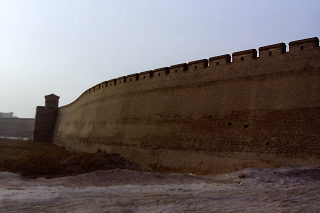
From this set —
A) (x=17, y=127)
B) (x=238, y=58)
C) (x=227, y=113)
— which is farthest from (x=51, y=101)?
(x=238, y=58)

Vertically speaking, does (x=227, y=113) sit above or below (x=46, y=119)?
below

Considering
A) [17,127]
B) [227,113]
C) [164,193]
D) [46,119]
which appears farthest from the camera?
[17,127]

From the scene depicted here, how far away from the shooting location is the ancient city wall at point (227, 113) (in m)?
8.12

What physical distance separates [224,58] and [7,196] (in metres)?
9.00

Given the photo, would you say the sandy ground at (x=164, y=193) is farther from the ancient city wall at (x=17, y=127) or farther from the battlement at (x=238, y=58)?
the ancient city wall at (x=17, y=127)

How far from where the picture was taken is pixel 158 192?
4.82 meters

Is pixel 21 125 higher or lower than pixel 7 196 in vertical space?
higher

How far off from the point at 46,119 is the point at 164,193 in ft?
102

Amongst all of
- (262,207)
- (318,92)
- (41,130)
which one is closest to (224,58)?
(318,92)

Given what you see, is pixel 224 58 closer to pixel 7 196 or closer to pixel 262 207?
pixel 262 207

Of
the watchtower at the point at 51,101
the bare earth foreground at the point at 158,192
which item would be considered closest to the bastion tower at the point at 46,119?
the watchtower at the point at 51,101

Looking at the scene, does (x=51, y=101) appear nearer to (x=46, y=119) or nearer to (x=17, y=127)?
(x=46, y=119)

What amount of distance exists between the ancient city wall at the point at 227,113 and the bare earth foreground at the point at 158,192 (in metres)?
1.44

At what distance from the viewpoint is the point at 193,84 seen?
1155 centimetres
